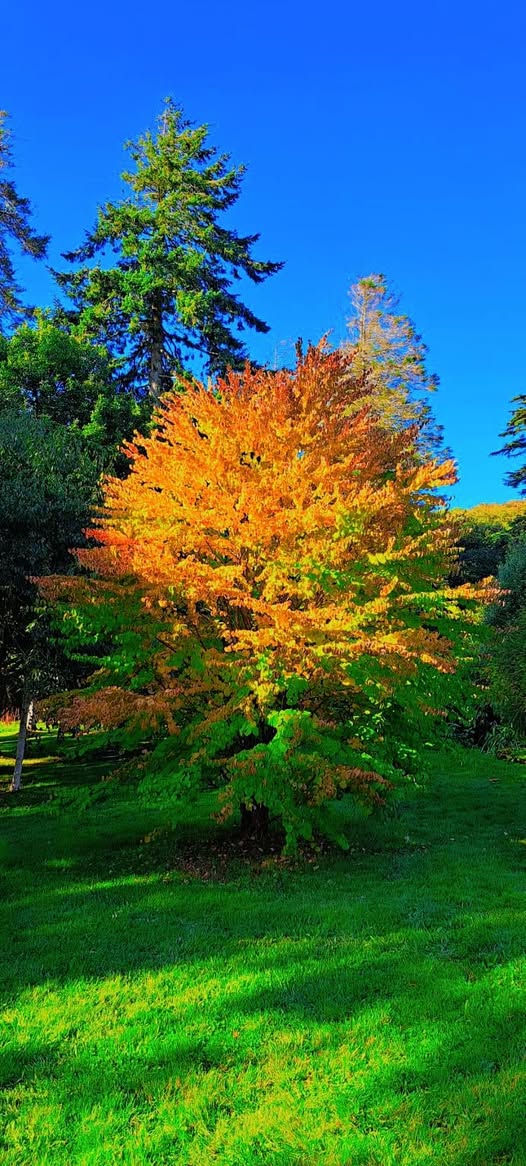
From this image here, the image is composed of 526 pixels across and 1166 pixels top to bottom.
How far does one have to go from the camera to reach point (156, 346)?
83.8 feet

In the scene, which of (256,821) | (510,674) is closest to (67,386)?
(256,821)

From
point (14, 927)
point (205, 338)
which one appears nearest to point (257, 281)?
point (205, 338)

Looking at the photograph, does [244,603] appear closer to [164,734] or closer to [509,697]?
[164,734]

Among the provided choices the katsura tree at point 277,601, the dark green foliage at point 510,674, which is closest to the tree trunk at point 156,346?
the katsura tree at point 277,601

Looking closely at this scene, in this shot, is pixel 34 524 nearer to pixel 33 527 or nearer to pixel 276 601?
pixel 33 527

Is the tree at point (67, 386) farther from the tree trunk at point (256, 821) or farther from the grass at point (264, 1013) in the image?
the grass at point (264, 1013)

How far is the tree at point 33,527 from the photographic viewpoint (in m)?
13.2

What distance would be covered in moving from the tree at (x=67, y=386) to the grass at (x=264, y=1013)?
14679 mm

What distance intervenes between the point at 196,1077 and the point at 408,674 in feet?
15.7

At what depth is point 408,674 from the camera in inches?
299

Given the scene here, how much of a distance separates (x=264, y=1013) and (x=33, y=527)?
1099 cm

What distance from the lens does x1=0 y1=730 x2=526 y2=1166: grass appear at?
3184mm

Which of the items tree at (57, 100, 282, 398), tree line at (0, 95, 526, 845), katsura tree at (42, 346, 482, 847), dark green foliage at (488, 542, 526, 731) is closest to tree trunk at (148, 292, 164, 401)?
tree at (57, 100, 282, 398)

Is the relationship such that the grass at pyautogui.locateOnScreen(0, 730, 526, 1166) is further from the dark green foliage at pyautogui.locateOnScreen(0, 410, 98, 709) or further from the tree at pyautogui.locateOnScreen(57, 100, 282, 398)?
the tree at pyautogui.locateOnScreen(57, 100, 282, 398)
